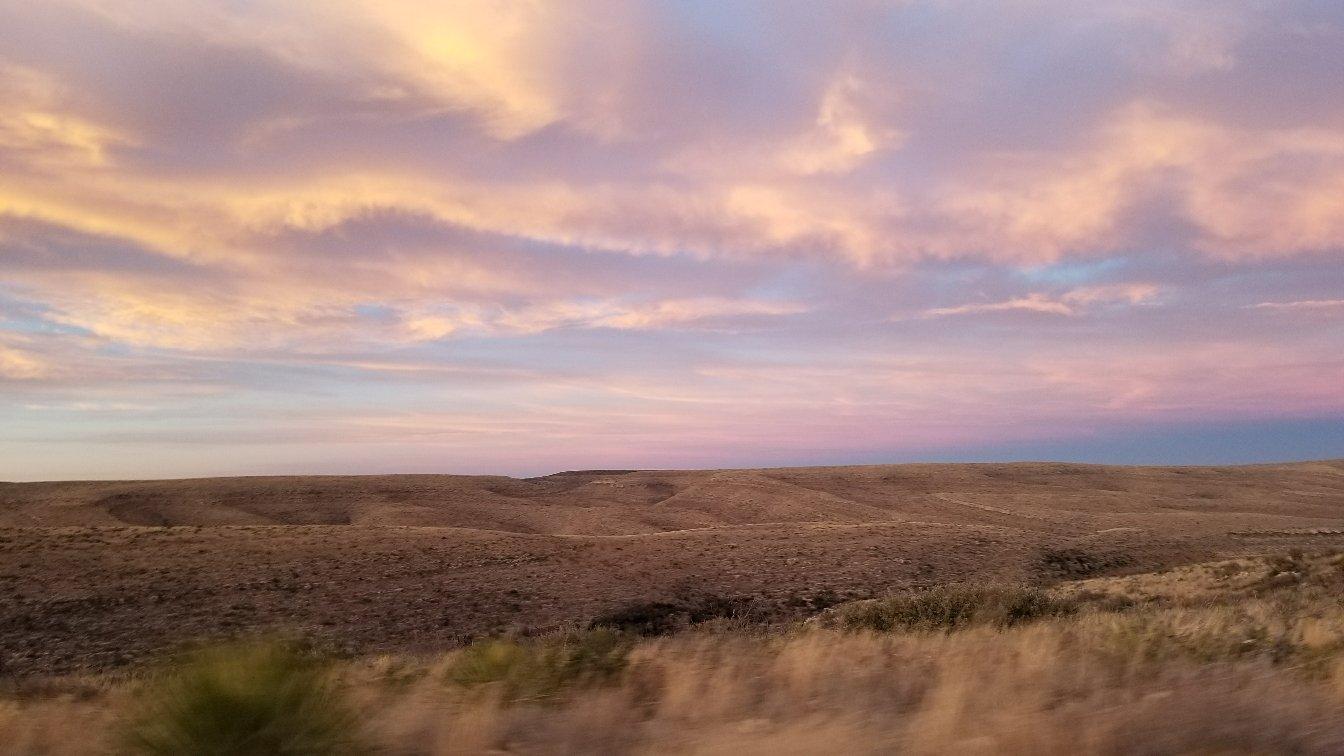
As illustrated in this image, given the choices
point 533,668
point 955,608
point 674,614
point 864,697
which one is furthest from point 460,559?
point 864,697

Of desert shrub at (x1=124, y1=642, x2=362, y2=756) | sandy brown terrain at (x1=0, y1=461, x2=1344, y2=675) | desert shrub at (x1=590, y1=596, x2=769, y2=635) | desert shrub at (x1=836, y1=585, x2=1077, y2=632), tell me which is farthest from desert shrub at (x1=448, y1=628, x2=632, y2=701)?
desert shrub at (x1=590, y1=596, x2=769, y2=635)

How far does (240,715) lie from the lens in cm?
543

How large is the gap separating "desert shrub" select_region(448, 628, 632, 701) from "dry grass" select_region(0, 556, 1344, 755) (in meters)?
0.03

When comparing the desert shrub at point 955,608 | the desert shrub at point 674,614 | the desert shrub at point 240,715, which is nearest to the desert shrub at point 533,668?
the desert shrub at point 240,715

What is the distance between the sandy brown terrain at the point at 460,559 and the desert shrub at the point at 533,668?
40.1 feet

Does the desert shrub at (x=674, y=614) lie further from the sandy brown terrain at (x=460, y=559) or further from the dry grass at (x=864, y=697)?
the dry grass at (x=864, y=697)

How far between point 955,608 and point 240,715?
15435 millimetres

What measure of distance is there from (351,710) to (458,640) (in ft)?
52.9

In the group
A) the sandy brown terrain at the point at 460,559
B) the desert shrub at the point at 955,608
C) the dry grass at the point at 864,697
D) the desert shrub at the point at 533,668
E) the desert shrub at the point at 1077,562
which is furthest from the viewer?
the desert shrub at the point at 1077,562

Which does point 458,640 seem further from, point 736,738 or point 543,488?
point 543,488

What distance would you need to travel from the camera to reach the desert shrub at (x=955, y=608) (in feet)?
55.9

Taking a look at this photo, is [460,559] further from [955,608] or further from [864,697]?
[864,697]

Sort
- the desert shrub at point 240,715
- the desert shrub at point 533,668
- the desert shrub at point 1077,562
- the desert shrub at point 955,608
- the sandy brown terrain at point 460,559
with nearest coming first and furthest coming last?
the desert shrub at point 240,715 < the desert shrub at point 533,668 < the desert shrub at point 955,608 < the sandy brown terrain at point 460,559 < the desert shrub at point 1077,562

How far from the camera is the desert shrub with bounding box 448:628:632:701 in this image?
26.4 feet
